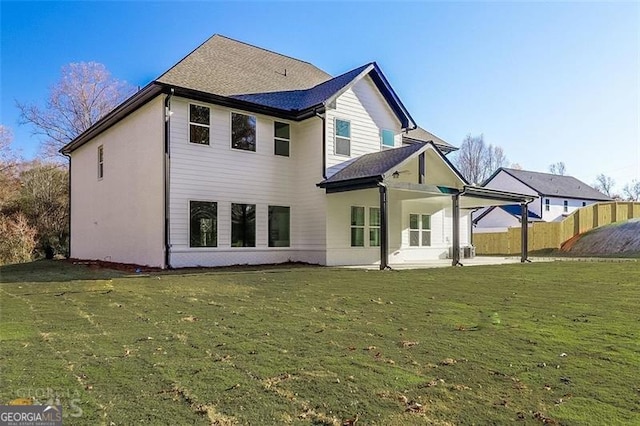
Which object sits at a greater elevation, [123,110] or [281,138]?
[123,110]

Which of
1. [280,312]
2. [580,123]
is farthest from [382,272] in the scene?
[580,123]

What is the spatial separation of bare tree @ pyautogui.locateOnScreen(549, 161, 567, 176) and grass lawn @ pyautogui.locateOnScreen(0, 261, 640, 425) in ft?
245

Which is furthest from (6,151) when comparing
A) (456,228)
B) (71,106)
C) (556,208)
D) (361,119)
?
(556,208)

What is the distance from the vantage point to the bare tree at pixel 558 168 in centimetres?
7388

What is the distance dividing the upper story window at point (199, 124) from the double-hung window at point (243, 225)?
244cm

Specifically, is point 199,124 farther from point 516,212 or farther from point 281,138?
point 516,212

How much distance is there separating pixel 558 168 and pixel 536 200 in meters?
36.6

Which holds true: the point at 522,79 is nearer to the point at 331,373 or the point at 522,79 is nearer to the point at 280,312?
the point at 280,312

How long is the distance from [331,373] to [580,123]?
19800 millimetres

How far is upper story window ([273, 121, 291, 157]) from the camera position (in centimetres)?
1609

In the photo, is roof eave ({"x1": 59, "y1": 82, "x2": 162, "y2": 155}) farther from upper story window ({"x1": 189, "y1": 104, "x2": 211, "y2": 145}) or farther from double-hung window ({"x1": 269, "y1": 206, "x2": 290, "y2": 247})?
double-hung window ({"x1": 269, "y1": 206, "x2": 290, "y2": 247})

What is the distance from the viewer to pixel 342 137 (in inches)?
642

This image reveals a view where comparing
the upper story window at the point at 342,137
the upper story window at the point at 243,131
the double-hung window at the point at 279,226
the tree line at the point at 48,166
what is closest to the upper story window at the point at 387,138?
the upper story window at the point at 342,137

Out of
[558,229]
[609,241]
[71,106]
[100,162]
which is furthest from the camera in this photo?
[71,106]
